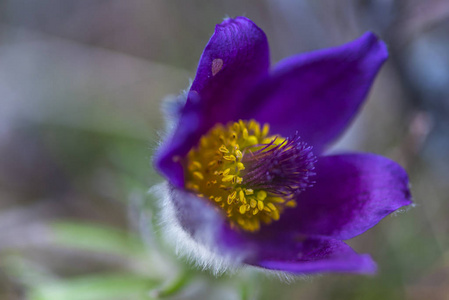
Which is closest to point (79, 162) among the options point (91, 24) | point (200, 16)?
point (91, 24)

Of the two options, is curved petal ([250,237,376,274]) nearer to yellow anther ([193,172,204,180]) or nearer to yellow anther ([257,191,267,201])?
yellow anther ([257,191,267,201])

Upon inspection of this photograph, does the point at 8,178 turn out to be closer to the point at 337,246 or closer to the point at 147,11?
the point at 147,11

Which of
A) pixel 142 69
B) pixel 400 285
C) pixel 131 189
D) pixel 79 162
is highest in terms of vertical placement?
pixel 142 69

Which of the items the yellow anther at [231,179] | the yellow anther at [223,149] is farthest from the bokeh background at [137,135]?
the yellow anther at [223,149]

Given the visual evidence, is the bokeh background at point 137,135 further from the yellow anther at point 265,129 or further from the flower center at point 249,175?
the yellow anther at point 265,129

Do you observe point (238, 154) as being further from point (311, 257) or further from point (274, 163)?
point (311, 257)

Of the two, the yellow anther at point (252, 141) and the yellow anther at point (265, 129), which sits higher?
the yellow anther at point (265, 129)

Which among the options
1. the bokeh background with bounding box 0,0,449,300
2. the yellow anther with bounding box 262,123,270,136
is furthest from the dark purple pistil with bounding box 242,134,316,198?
the bokeh background with bounding box 0,0,449,300

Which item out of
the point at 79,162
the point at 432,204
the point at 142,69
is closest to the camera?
the point at 432,204
